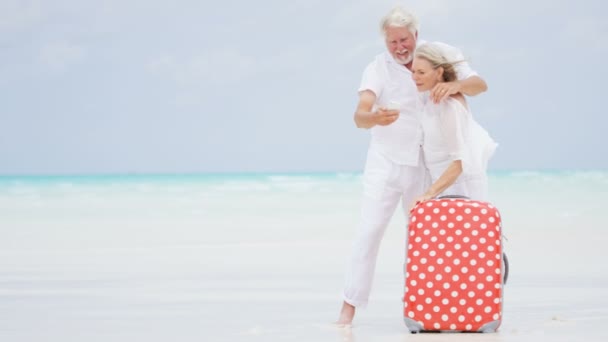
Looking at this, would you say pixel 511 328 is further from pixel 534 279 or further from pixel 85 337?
pixel 534 279

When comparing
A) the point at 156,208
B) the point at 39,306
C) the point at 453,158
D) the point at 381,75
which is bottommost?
the point at 156,208

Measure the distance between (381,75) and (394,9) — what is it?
10.0 inches

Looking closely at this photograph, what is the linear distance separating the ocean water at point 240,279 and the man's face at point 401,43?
0.89 meters

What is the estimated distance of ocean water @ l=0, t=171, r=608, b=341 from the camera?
3.87 meters

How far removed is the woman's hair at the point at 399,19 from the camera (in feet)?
12.4

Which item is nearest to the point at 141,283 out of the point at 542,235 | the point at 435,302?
the point at 435,302

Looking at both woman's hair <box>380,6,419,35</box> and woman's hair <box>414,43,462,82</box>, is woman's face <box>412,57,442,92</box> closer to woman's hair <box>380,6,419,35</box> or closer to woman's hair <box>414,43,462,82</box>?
woman's hair <box>414,43,462,82</box>

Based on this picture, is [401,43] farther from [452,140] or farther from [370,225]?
[370,225]

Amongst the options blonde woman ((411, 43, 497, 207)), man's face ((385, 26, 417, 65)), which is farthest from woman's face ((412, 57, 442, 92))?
man's face ((385, 26, 417, 65))

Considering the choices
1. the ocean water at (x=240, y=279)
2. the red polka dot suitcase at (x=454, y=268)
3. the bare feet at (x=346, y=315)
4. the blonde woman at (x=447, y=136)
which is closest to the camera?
the red polka dot suitcase at (x=454, y=268)

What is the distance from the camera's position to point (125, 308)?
14.5 feet

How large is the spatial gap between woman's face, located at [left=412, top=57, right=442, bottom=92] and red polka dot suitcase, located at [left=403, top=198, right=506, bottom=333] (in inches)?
14.6

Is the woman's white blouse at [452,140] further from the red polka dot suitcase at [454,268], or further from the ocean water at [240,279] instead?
the ocean water at [240,279]

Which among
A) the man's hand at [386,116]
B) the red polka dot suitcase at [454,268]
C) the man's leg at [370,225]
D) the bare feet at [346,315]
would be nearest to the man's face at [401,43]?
the man's hand at [386,116]
